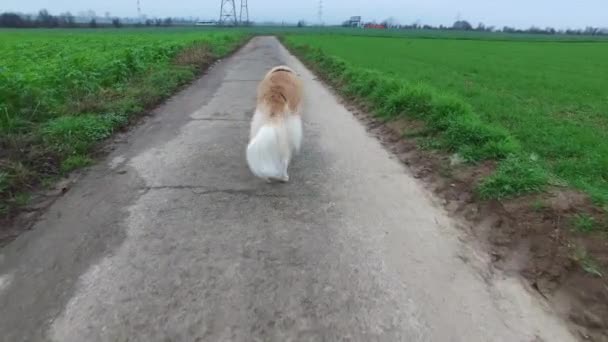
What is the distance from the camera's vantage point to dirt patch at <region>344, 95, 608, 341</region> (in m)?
2.66

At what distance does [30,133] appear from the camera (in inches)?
213

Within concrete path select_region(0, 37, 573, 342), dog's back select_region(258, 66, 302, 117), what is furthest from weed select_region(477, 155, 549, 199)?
dog's back select_region(258, 66, 302, 117)

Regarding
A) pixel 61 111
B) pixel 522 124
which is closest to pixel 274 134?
pixel 61 111

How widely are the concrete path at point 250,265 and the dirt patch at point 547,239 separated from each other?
0.18 metres

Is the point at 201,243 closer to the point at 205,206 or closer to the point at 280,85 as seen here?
the point at 205,206

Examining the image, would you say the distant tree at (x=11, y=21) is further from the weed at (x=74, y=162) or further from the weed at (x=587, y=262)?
the weed at (x=587, y=262)

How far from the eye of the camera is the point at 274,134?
3.87 meters

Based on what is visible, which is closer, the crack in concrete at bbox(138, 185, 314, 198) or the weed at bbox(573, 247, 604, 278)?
the weed at bbox(573, 247, 604, 278)

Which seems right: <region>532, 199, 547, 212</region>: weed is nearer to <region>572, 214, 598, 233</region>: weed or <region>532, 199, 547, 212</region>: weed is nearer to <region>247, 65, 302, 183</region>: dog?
<region>572, 214, 598, 233</region>: weed

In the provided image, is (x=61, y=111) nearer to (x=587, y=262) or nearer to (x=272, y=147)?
(x=272, y=147)

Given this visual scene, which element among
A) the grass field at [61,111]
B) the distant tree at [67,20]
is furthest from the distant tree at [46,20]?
the grass field at [61,111]

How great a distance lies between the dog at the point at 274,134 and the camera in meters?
3.89

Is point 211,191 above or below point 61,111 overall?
below

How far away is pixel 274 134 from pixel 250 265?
1.38 meters
